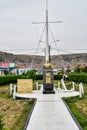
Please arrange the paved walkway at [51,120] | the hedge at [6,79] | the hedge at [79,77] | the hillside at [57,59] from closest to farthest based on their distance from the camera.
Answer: the paved walkway at [51,120]
the hedge at [6,79]
the hedge at [79,77]
the hillside at [57,59]

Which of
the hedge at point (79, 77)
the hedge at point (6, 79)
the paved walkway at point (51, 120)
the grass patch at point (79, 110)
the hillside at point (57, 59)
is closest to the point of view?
the paved walkway at point (51, 120)

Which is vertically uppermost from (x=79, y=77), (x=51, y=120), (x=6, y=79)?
(x=79, y=77)

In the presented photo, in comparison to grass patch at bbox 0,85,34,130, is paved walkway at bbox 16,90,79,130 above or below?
above

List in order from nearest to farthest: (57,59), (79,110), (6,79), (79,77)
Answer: (79,110) < (6,79) < (79,77) < (57,59)

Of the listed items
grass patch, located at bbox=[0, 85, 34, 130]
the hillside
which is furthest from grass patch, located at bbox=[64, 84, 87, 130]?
the hillside

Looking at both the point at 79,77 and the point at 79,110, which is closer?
the point at 79,110

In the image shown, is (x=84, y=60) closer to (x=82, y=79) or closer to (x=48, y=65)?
(x=82, y=79)

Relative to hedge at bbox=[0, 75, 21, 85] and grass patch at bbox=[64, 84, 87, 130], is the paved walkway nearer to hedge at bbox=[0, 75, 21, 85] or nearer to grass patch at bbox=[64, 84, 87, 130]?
grass patch at bbox=[64, 84, 87, 130]

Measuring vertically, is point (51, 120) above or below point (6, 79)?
below

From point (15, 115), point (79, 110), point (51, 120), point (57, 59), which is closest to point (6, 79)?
point (79, 110)

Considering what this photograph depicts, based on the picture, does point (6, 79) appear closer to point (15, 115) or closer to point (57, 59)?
point (15, 115)

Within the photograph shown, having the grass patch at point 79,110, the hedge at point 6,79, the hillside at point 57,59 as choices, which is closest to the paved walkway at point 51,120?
the grass patch at point 79,110

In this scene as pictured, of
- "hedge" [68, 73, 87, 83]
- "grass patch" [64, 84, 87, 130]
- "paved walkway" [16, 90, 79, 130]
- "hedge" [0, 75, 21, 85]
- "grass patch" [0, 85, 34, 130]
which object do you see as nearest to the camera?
"paved walkway" [16, 90, 79, 130]

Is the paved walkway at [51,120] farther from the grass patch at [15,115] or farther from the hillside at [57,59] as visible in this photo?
the hillside at [57,59]
